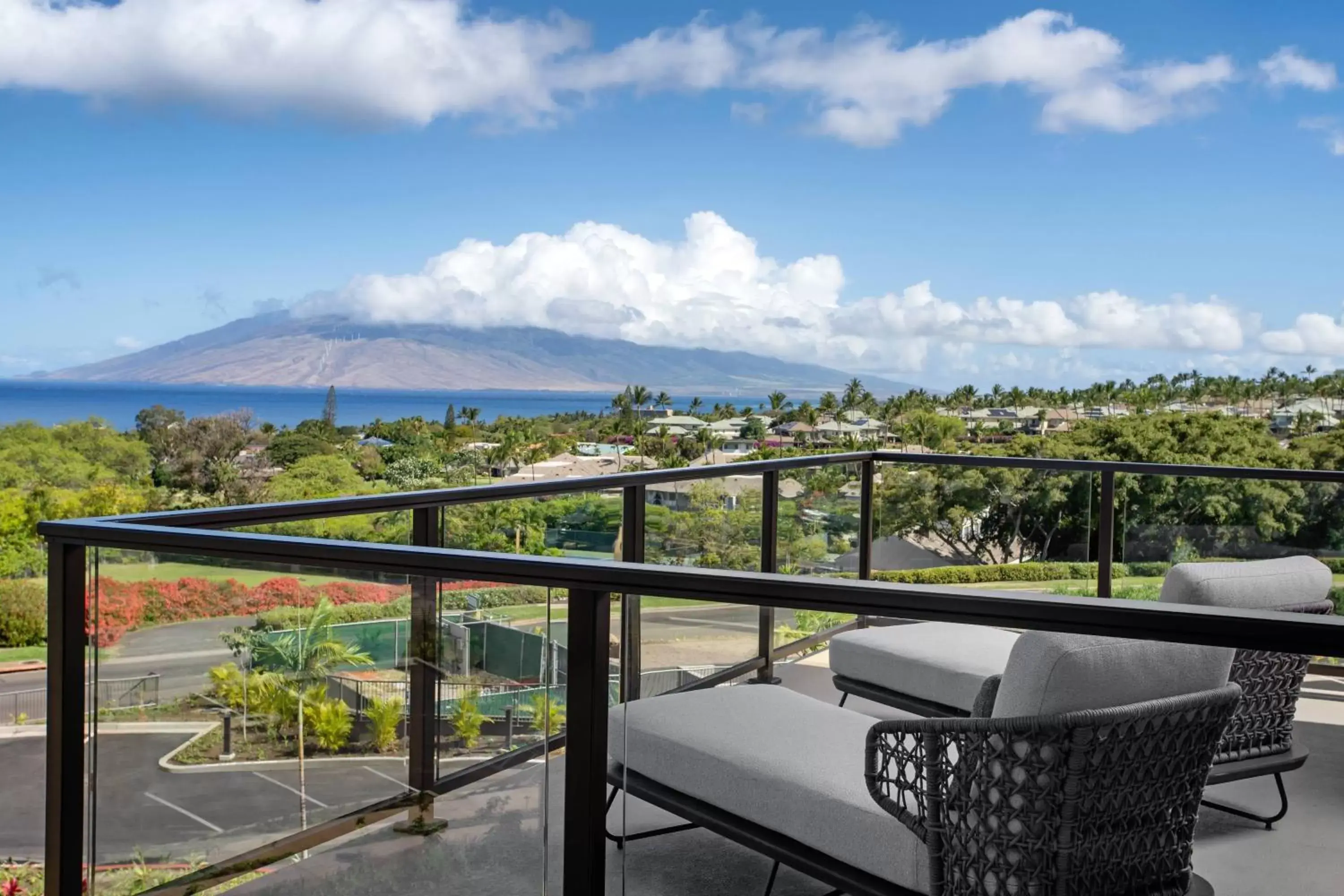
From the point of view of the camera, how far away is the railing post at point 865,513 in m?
5.73

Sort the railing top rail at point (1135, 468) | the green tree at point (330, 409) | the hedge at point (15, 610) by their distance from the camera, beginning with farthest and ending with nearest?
the green tree at point (330, 409)
the hedge at point (15, 610)
the railing top rail at point (1135, 468)

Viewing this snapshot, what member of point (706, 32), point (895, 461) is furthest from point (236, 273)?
point (895, 461)

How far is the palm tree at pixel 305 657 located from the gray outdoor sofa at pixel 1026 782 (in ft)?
1.91

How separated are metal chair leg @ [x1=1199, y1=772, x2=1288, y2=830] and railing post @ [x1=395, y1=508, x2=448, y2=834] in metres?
1.27

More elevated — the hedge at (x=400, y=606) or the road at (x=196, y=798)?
the hedge at (x=400, y=606)

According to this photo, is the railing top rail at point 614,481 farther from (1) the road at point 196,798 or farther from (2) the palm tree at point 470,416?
(2) the palm tree at point 470,416

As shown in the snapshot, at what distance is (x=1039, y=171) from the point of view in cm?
4228

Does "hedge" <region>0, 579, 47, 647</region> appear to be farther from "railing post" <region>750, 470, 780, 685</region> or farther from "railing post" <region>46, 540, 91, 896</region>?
"railing post" <region>750, 470, 780, 685</region>

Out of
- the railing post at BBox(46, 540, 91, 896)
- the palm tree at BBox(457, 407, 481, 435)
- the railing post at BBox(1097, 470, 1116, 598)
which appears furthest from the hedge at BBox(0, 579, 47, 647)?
the palm tree at BBox(457, 407, 481, 435)

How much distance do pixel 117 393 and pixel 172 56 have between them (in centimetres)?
1265

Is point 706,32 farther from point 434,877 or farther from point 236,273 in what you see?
point 434,877

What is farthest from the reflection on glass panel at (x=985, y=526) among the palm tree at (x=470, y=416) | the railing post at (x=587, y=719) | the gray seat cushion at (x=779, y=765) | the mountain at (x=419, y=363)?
the mountain at (x=419, y=363)

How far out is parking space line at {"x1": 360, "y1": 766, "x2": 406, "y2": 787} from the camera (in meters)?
2.00

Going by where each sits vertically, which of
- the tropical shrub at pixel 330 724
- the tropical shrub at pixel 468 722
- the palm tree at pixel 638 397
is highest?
the palm tree at pixel 638 397
